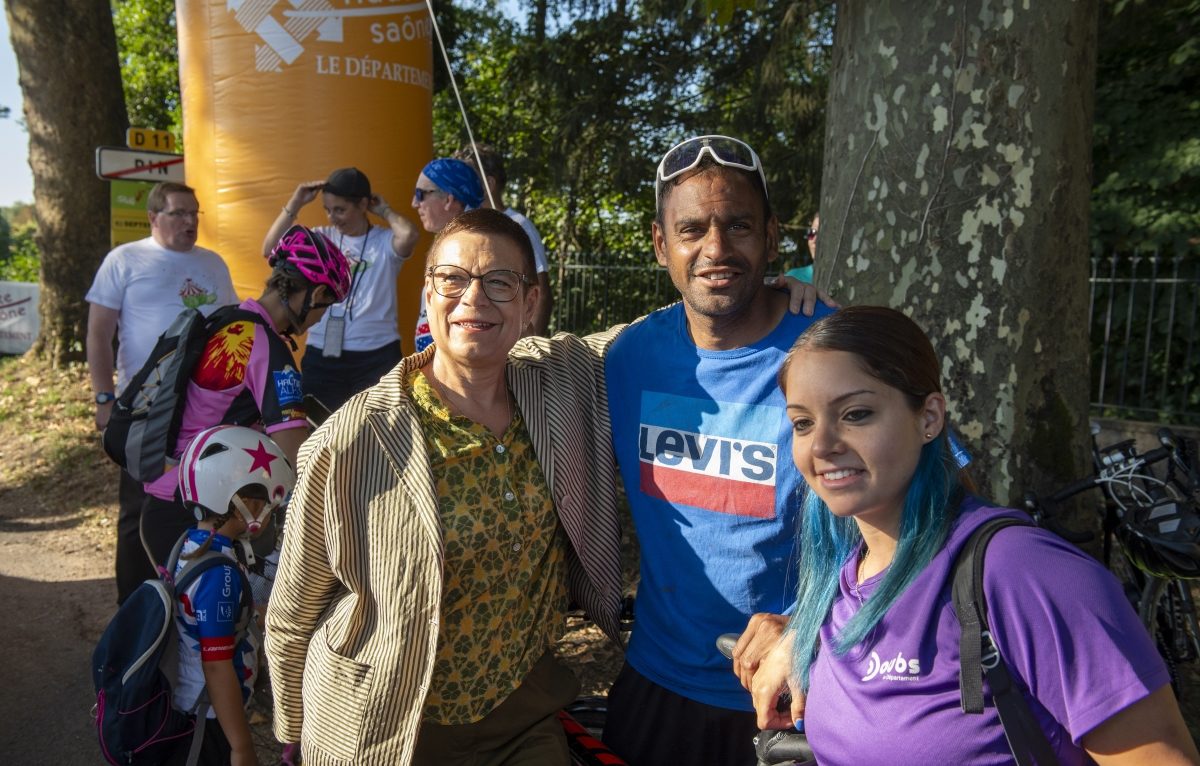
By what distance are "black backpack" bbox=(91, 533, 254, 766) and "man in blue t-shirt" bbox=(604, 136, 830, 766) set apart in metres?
1.34

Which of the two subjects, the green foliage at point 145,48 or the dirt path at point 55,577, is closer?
the dirt path at point 55,577

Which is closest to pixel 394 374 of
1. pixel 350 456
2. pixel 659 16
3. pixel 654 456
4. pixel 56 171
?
pixel 350 456

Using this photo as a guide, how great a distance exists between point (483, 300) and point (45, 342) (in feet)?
34.9

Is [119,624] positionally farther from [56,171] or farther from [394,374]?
[56,171]

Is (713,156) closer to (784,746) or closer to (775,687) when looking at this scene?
(775,687)

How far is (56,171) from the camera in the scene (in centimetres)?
1041

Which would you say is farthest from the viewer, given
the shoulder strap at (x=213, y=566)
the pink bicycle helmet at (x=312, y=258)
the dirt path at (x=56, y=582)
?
the dirt path at (x=56, y=582)

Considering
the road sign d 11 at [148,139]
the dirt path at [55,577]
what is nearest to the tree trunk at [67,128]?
the dirt path at [55,577]

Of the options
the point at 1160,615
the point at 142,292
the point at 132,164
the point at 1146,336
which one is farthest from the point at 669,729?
the point at 132,164

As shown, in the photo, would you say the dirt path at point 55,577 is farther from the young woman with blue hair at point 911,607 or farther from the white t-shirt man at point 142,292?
the young woman with blue hair at point 911,607

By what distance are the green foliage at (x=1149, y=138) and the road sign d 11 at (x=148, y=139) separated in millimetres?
8105

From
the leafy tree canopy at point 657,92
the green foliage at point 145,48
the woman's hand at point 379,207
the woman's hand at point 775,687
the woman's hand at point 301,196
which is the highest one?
the green foliage at point 145,48

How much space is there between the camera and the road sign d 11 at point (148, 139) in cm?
857

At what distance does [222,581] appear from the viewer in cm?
291
